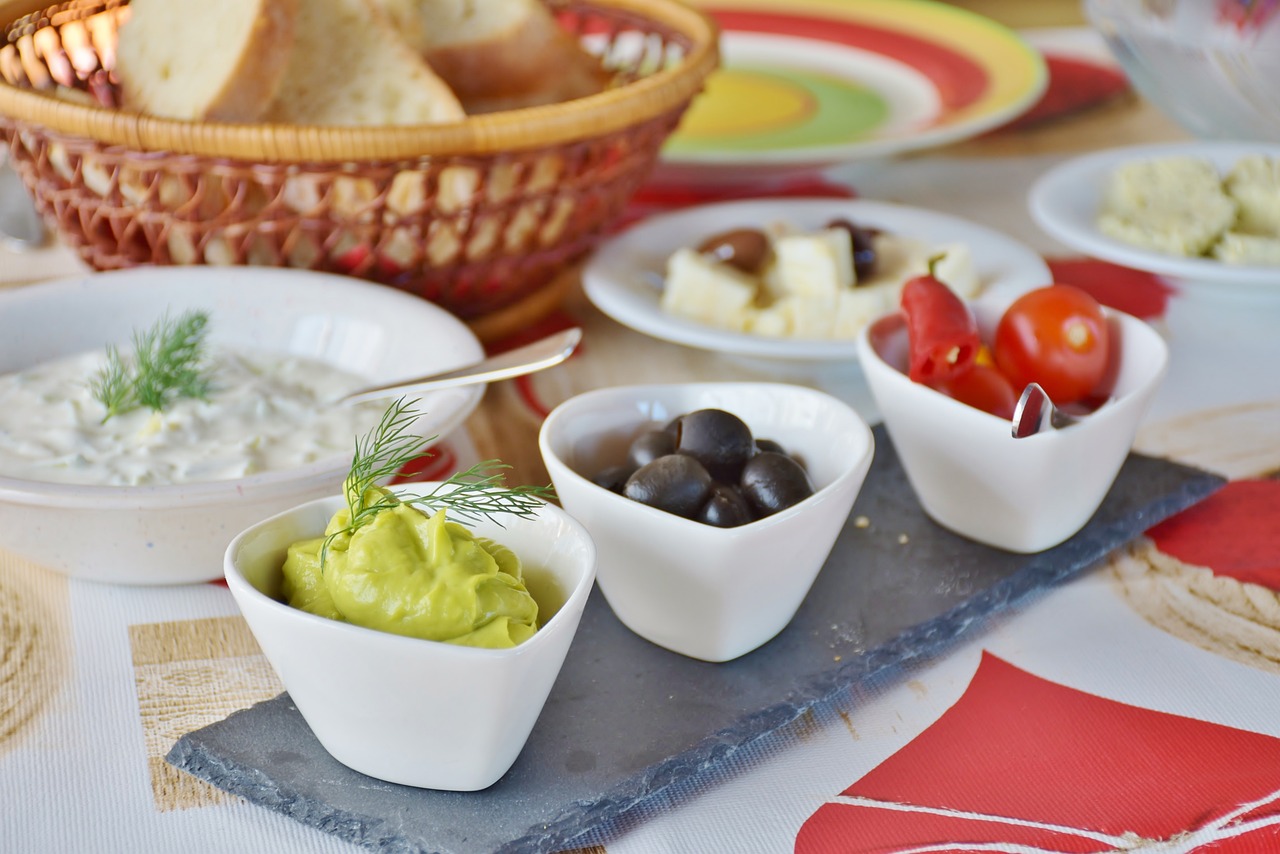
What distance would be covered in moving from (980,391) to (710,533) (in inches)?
15.5

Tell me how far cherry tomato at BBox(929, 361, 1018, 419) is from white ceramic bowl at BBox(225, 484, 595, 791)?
0.46 metres

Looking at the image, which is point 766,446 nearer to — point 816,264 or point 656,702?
point 656,702

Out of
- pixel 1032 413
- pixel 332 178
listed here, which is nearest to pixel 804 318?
pixel 1032 413

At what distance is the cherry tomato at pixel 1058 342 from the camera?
4.09 feet

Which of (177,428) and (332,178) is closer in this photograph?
(177,428)

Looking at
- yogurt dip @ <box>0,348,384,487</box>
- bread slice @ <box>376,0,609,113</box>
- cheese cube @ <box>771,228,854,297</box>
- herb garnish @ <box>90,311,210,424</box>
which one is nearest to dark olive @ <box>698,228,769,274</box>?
cheese cube @ <box>771,228,854,297</box>

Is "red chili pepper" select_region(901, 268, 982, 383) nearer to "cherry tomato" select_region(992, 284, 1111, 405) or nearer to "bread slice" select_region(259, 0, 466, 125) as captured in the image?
"cherry tomato" select_region(992, 284, 1111, 405)

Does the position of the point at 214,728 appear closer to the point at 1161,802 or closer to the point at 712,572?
the point at 712,572

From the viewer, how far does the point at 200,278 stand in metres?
1.42

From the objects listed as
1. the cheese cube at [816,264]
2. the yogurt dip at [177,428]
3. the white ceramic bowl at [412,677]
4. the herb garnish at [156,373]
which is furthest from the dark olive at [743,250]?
the white ceramic bowl at [412,677]

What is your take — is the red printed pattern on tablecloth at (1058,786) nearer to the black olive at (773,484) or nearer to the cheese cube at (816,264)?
the black olive at (773,484)

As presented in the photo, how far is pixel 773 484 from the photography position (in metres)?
1.02

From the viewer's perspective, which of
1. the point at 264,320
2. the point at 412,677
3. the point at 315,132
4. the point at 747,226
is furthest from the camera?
the point at 747,226

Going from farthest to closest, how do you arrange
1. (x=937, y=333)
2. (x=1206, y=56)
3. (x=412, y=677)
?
1. (x=1206, y=56)
2. (x=937, y=333)
3. (x=412, y=677)
